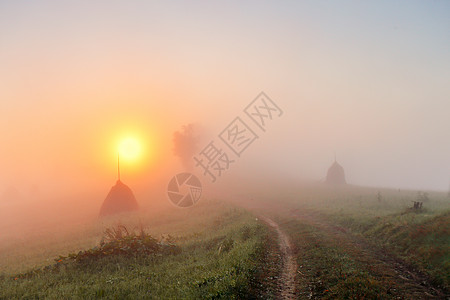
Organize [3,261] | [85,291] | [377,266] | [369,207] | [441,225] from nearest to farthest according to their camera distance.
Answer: [85,291]
[377,266]
[441,225]
[3,261]
[369,207]

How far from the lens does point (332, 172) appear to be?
66.2 metres

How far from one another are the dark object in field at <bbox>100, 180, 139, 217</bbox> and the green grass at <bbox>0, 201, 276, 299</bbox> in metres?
24.5

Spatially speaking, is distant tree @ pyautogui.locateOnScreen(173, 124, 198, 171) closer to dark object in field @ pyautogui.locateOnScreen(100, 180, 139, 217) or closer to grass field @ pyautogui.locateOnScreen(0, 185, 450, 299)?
dark object in field @ pyautogui.locateOnScreen(100, 180, 139, 217)

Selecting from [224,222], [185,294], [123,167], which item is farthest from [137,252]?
[123,167]

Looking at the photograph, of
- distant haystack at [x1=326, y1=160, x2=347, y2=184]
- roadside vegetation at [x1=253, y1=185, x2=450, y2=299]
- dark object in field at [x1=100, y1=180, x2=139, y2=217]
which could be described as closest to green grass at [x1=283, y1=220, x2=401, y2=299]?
roadside vegetation at [x1=253, y1=185, x2=450, y2=299]

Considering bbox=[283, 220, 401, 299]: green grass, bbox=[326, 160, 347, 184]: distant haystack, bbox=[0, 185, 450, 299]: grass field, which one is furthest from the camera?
bbox=[326, 160, 347, 184]: distant haystack

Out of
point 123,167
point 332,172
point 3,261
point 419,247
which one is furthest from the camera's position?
point 123,167

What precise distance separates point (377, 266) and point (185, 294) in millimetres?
8914

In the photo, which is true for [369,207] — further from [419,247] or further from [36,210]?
[36,210]

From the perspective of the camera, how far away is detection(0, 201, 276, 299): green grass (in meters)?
8.63

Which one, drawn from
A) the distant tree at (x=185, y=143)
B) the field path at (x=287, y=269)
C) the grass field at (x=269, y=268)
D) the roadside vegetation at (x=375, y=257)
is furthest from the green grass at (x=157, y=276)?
the distant tree at (x=185, y=143)

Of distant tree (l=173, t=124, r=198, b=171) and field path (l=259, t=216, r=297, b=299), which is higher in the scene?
distant tree (l=173, t=124, r=198, b=171)

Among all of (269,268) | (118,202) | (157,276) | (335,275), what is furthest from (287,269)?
(118,202)

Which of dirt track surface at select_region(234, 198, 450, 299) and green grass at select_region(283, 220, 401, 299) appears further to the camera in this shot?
dirt track surface at select_region(234, 198, 450, 299)
